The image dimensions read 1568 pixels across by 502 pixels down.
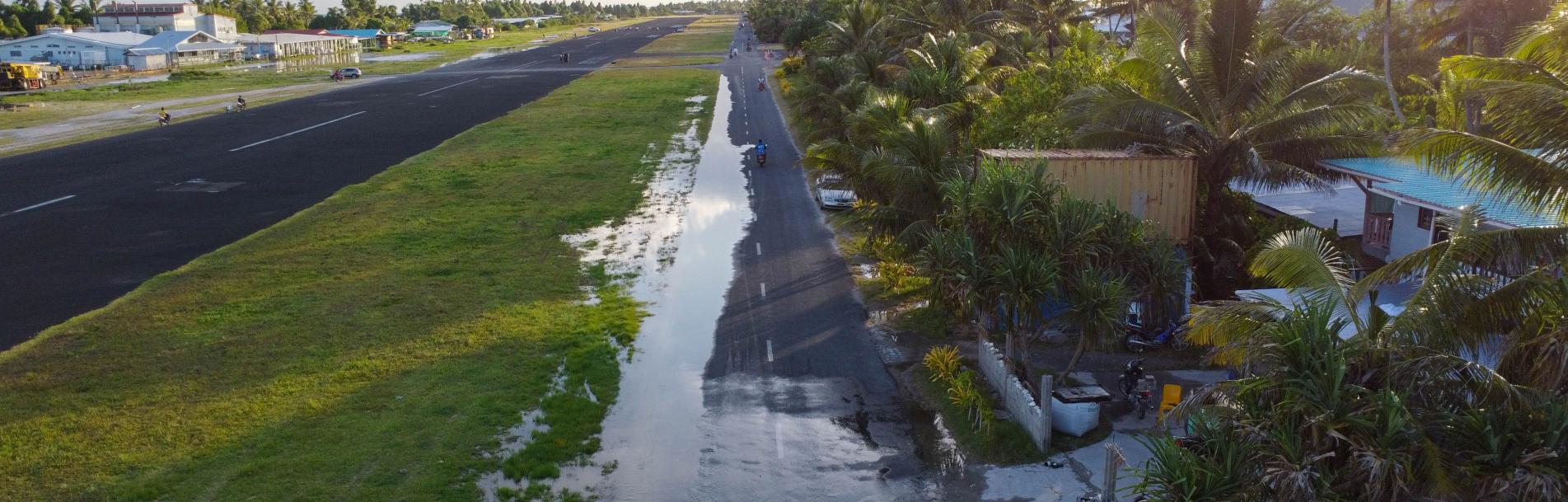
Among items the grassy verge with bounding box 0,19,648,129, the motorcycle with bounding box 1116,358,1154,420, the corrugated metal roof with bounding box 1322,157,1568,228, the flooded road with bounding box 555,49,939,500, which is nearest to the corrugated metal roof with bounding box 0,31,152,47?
the grassy verge with bounding box 0,19,648,129

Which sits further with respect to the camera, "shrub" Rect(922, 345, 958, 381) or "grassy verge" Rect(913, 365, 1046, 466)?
"shrub" Rect(922, 345, 958, 381)

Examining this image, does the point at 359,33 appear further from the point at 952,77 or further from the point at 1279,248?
the point at 1279,248

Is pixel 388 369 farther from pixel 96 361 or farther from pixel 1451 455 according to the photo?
pixel 1451 455

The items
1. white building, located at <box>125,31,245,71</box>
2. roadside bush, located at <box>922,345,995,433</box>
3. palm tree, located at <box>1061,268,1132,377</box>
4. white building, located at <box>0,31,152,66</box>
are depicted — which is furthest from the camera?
white building, located at <box>125,31,245,71</box>

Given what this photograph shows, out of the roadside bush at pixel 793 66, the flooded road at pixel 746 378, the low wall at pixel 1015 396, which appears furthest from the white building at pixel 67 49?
the low wall at pixel 1015 396

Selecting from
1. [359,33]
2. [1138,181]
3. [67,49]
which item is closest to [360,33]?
[359,33]

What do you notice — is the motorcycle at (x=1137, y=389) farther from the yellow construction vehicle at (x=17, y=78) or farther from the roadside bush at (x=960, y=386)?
the yellow construction vehicle at (x=17, y=78)

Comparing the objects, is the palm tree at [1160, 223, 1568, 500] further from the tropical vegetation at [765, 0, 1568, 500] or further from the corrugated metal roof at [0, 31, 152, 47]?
the corrugated metal roof at [0, 31, 152, 47]

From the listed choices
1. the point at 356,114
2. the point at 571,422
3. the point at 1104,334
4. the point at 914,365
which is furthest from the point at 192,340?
the point at 356,114
